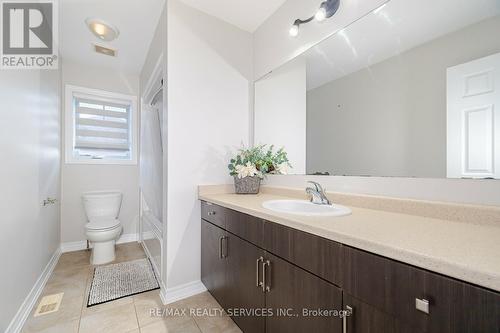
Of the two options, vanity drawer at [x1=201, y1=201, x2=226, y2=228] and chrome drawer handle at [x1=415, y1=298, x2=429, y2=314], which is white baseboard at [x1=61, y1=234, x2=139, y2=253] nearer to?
vanity drawer at [x1=201, y1=201, x2=226, y2=228]

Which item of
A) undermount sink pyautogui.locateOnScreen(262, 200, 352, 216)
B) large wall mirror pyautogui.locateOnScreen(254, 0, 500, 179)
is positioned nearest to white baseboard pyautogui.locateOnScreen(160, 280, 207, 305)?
undermount sink pyautogui.locateOnScreen(262, 200, 352, 216)

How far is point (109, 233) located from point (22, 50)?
5.69 ft

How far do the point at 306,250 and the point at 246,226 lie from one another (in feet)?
1.43

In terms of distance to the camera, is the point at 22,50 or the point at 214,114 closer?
the point at 22,50

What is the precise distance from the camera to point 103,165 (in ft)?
9.15

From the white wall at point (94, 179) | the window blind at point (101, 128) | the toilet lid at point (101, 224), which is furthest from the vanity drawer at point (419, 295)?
the window blind at point (101, 128)

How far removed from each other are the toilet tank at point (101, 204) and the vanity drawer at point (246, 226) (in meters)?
1.97

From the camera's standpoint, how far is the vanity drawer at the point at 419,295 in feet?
1.46

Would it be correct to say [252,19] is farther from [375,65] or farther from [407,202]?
[407,202]

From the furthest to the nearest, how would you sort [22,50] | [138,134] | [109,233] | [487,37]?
[138,134]
[109,233]
[22,50]
[487,37]

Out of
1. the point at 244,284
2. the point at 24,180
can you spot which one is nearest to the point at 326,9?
the point at 244,284

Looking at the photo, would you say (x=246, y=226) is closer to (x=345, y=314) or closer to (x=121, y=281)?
(x=345, y=314)

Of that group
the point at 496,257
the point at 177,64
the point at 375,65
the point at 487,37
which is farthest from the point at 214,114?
the point at 496,257

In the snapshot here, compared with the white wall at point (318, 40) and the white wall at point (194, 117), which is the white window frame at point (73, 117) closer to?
the white wall at point (194, 117)
